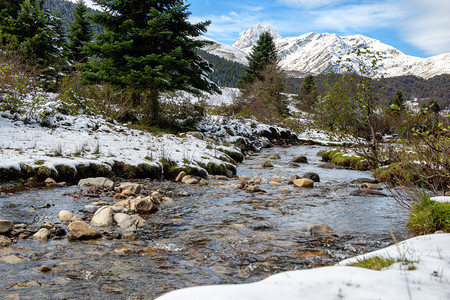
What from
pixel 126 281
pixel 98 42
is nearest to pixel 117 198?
pixel 126 281

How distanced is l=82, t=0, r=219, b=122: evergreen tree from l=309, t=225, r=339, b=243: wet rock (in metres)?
9.93

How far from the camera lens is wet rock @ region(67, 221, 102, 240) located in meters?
4.18

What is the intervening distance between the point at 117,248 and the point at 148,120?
11.6m

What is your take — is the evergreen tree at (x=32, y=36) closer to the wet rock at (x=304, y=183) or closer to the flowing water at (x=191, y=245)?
the flowing water at (x=191, y=245)

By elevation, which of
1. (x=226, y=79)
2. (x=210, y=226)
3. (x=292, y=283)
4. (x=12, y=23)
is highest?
(x=226, y=79)

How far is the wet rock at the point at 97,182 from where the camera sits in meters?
7.21

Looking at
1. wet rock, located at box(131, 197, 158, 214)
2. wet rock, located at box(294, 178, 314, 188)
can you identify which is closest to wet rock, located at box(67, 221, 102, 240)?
wet rock, located at box(131, 197, 158, 214)

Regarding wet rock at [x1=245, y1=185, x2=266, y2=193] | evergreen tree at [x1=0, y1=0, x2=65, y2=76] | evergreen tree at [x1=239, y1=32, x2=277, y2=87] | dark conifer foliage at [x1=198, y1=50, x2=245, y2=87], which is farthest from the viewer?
dark conifer foliage at [x1=198, y1=50, x2=245, y2=87]

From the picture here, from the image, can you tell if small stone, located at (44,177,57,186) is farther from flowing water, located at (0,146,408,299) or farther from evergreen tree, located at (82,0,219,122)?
evergreen tree, located at (82,0,219,122)

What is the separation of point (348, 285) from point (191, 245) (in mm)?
2621

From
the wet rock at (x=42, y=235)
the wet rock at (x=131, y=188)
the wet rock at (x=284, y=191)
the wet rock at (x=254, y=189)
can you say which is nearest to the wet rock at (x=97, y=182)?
the wet rock at (x=131, y=188)

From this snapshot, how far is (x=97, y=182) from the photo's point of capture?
7285 millimetres

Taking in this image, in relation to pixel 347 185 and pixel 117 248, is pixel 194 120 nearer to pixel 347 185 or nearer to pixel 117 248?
pixel 347 185

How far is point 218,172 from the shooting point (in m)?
10.5
